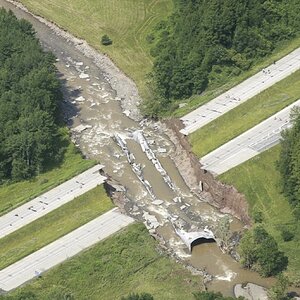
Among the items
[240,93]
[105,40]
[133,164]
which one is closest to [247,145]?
[240,93]

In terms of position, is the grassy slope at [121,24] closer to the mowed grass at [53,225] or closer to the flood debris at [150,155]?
the flood debris at [150,155]

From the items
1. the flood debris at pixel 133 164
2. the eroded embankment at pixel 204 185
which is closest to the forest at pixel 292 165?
the eroded embankment at pixel 204 185

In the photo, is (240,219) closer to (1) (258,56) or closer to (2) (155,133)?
(2) (155,133)

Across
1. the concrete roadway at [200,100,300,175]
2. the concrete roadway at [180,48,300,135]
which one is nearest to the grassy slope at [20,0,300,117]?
the concrete roadway at [180,48,300,135]

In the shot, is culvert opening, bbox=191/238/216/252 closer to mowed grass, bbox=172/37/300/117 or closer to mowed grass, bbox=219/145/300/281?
mowed grass, bbox=219/145/300/281

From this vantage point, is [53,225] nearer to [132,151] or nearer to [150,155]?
[132,151]
